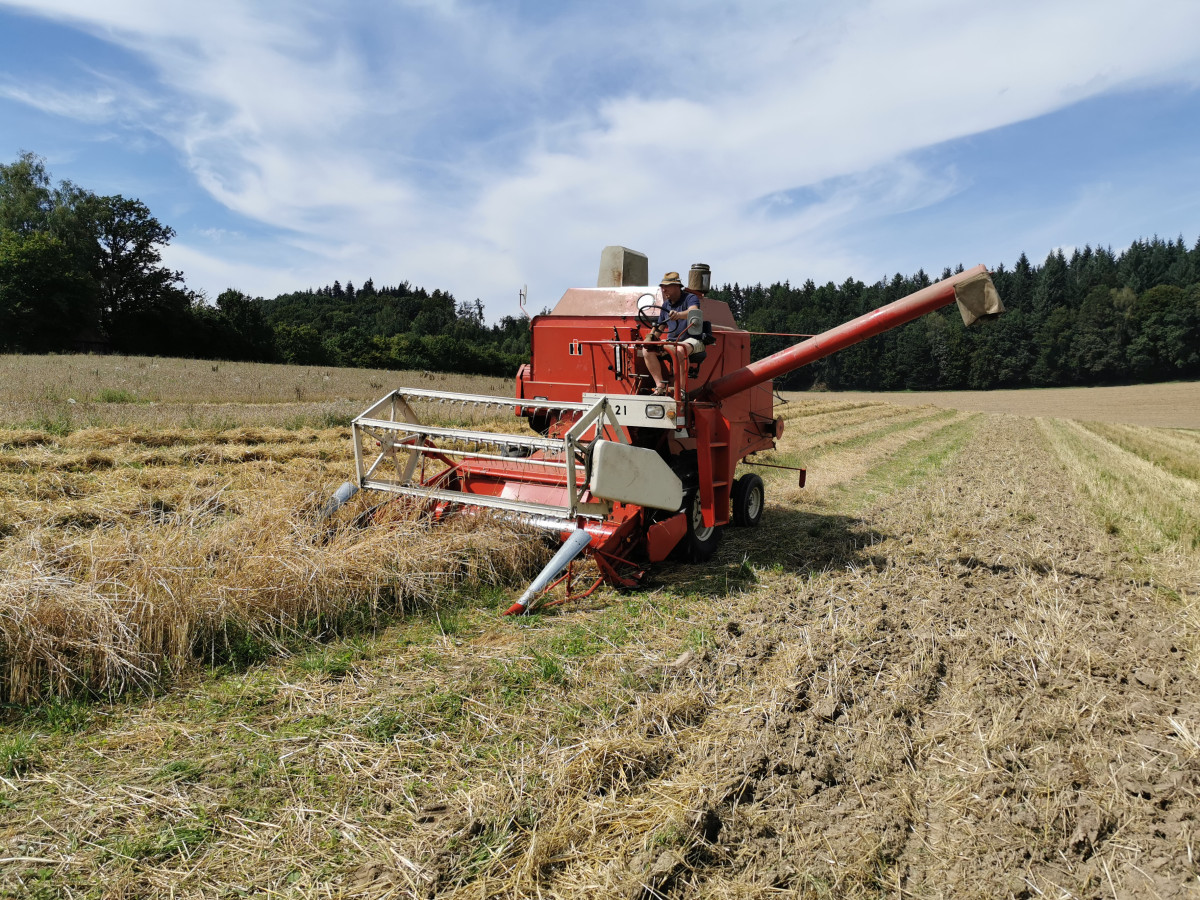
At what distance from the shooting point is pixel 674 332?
621cm

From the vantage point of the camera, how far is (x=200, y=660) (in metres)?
3.72

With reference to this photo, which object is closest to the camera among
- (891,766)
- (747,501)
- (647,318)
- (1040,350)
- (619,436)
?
(891,766)

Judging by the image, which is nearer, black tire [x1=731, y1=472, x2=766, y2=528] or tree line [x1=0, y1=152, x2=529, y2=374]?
black tire [x1=731, y1=472, x2=766, y2=528]

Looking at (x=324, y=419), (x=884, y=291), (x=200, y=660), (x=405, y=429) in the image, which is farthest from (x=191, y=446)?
(x=884, y=291)

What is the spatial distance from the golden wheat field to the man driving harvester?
1.70 meters

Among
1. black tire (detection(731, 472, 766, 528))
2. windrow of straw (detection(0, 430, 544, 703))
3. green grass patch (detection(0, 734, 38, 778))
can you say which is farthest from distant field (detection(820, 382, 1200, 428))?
green grass patch (detection(0, 734, 38, 778))

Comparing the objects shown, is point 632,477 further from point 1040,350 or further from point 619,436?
point 1040,350

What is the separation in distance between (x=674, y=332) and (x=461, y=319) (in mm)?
86827

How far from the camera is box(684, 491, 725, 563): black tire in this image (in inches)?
242

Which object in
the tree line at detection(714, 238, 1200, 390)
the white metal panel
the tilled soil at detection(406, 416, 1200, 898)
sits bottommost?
the tilled soil at detection(406, 416, 1200, 898)

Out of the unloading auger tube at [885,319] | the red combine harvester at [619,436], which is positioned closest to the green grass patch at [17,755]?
the red combine harvester at [619,436]

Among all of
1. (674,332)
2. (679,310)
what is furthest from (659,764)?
(679,310)

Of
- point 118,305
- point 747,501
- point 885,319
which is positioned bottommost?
point 747,501

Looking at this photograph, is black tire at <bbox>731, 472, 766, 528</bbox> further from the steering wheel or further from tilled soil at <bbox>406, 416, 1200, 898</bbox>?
tilled soil at <bbox>406, 416, 1200, 898</bbox>
